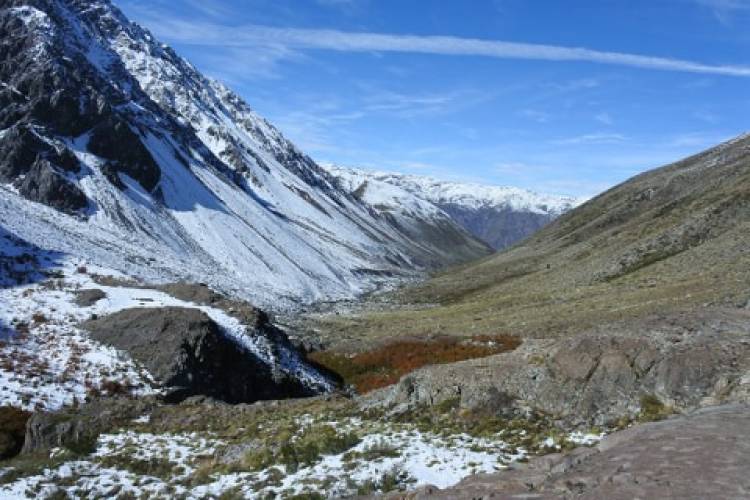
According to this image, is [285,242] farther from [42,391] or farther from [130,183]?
[42,391]

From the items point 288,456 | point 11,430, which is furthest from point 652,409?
point 11,430

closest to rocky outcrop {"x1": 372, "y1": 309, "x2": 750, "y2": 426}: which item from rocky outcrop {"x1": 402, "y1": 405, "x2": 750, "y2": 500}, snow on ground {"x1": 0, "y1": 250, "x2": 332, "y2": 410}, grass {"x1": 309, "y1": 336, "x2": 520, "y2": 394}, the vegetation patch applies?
rocky outcrop {"x1": 402, "y1": 405, "x2": 750, "y2": 500}

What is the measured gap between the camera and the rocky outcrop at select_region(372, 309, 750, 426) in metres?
16.0

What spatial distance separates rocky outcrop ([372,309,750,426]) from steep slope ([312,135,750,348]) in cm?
430

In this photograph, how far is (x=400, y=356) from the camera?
4300 cm

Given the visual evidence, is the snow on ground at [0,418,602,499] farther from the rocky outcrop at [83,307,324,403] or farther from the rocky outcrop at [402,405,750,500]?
the rocky outcrop at [83,307,324,403]

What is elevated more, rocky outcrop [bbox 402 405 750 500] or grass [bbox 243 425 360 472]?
rocky outcrop [bbox 402 405 750 500]

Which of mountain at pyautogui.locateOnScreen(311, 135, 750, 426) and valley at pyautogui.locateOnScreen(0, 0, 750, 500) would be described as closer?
valley at pyautogui.locateOnScreen(0, 0, 750, 500)

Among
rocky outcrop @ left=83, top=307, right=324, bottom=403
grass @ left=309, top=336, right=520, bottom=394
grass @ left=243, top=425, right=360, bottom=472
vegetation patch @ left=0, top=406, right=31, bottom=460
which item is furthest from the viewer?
grass @ left=309, top=336, right=520, bottom=394

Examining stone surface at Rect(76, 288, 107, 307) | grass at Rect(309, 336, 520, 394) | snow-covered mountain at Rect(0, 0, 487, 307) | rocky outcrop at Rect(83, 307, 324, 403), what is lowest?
grass at Rect(309, 336, 520, 394)

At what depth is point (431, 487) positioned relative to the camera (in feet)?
39.8

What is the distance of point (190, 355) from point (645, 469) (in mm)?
21854

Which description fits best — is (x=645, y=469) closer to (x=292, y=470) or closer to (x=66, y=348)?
(x=292, y=470)

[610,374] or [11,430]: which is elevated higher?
[610,374]
